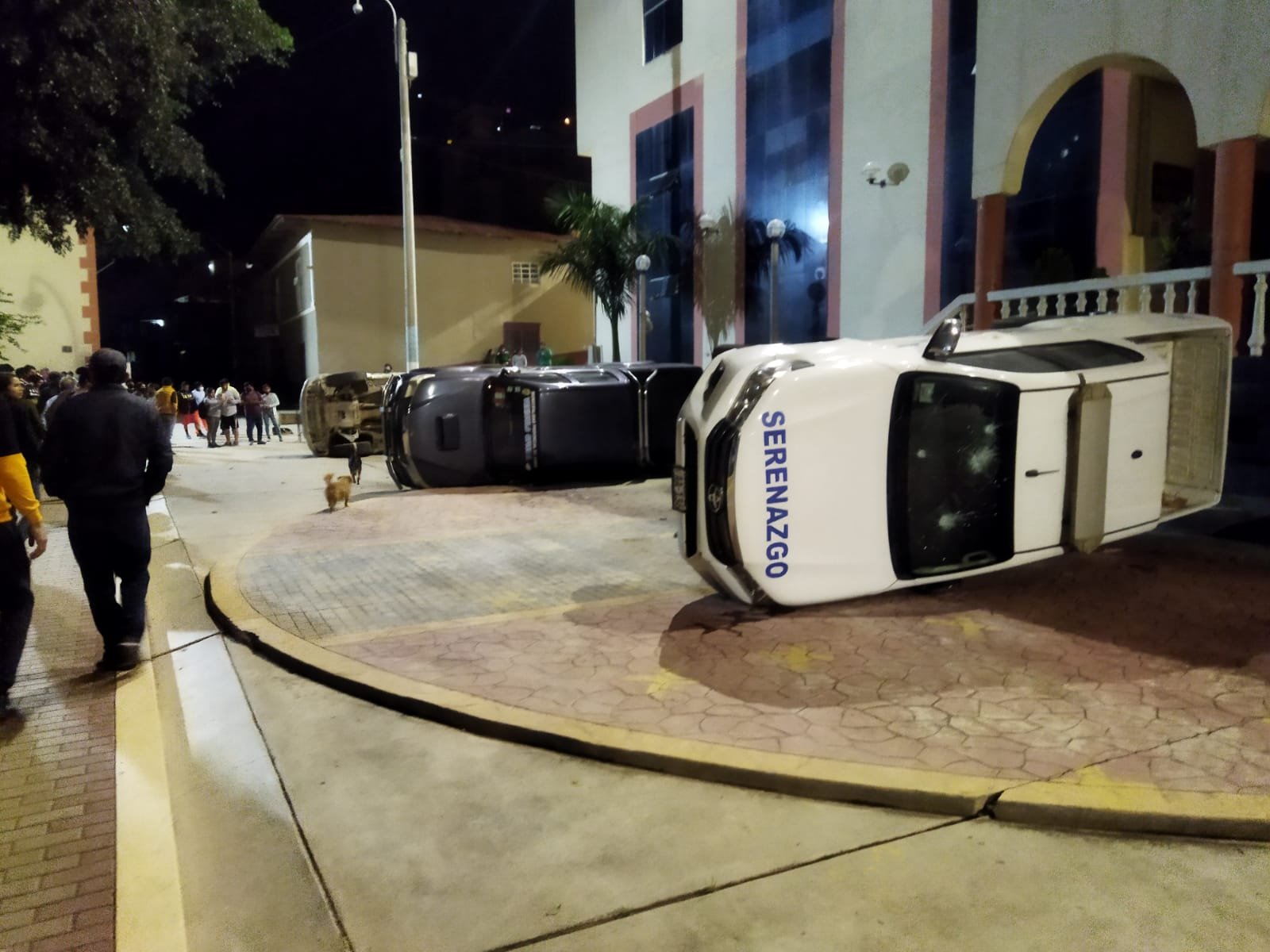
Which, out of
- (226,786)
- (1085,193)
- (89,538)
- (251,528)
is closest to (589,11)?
(1085,193)

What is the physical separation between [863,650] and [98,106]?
13964 mm

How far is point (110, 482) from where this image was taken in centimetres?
511

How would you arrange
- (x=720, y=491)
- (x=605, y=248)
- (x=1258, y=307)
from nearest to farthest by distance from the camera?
(x=720, y=491), (x=1258, y=307), (x=605, y=248)

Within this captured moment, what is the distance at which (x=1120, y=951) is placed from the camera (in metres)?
2.70

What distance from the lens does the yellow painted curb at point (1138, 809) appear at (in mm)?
3340

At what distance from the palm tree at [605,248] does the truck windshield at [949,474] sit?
49.9 ft

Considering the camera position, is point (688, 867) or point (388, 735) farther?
point (388, 735)

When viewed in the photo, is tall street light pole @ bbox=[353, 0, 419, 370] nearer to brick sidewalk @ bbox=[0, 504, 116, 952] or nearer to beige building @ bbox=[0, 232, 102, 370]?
beige building @ bbox=[0, 232, 102, 370]

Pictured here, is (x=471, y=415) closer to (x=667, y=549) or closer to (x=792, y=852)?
(x=667, y=549)

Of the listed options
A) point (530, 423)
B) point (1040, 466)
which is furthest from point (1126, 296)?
point (530, 423)

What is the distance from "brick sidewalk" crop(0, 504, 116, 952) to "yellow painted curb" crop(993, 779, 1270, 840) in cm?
319

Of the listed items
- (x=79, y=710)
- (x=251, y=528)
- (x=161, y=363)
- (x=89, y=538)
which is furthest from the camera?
(x=161, y=363)

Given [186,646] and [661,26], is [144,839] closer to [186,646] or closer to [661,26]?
[186,646]

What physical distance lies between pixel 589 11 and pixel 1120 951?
2438 centimetres
